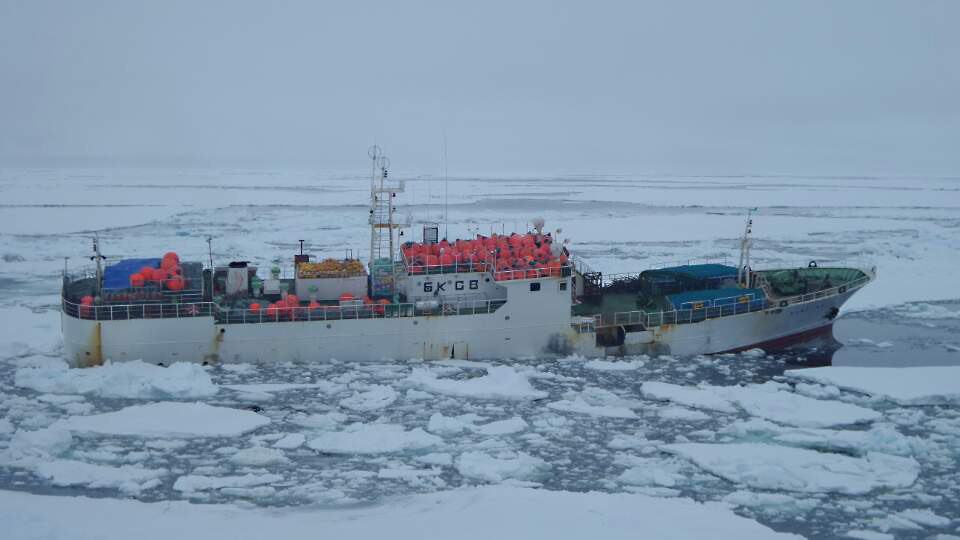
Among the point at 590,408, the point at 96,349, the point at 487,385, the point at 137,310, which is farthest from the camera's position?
the point at 137,310

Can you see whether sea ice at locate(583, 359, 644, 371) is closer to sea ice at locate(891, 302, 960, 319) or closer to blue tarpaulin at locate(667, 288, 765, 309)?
blue tarpaulin at locate(667, 288, 765, 309)

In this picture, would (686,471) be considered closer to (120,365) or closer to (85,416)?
(85,416)

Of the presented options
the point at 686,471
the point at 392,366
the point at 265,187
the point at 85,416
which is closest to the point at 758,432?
the point at 686,471

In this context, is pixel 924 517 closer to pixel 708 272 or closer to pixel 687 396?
pixel 687 396

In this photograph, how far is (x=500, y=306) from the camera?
2130cm

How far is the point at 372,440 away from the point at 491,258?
806 cm

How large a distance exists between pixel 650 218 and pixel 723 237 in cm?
1224

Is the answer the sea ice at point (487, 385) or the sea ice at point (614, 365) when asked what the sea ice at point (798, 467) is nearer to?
the sea ice at point (487, 385)

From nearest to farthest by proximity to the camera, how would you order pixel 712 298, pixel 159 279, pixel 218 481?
1. pixel 218 481
2. pixel 159 279
3. pixel 712 298

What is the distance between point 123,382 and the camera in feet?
59.9

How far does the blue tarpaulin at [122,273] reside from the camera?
803 inches

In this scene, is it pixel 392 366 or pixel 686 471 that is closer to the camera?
pixel 686 471

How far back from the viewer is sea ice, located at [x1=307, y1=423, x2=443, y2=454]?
49.3ft

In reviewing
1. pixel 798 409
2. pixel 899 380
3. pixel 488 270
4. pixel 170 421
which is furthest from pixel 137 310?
pixel 899 380
